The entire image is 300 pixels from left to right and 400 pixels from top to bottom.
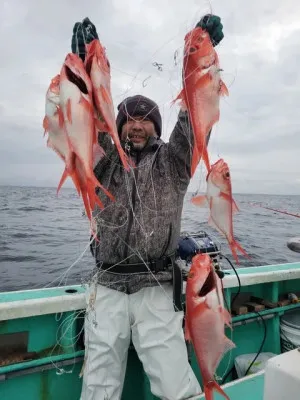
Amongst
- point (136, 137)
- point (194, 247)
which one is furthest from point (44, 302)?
point (136, 137)

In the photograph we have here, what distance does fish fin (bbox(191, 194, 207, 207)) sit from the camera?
2.35m

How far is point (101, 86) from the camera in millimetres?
1656

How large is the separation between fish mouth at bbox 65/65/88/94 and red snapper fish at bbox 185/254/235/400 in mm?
978

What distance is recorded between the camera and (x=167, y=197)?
2922 mm

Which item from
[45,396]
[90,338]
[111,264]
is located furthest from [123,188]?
[45,396]

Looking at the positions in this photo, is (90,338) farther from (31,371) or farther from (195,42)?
(195,42)

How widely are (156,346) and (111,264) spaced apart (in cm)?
70

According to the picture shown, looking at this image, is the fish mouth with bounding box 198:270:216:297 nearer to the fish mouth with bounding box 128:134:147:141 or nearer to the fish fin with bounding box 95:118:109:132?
the fish fin with bounding box 95:118:109:132

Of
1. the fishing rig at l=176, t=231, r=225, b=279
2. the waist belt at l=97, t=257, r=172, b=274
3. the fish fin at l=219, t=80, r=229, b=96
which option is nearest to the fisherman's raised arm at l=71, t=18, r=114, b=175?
the fish fin at l=219, t=80, r=229, b=96

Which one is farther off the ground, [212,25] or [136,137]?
[212,25]

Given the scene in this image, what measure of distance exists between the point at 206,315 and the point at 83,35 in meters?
1.66

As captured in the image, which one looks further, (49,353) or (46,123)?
(49,353)

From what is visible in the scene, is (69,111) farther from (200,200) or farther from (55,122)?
(200,200)

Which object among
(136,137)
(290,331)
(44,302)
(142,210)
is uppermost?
(136,137)
